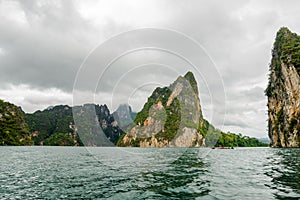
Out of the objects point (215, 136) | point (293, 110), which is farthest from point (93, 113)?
point (293, 110)

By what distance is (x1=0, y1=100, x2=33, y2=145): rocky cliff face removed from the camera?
526 ft

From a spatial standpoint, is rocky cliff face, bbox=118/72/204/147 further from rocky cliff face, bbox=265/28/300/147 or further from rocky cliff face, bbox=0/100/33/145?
rocky cliff face, bbox=0/100/33/145

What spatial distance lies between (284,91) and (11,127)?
169536 mm

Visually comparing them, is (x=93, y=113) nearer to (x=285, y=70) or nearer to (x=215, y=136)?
(x=215, y=136)

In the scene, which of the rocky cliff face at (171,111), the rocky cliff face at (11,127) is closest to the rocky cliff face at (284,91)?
the rocky cliff face at (171,111)

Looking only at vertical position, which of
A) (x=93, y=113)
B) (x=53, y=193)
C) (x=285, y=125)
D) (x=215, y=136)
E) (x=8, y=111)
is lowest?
(x=53, y=193)

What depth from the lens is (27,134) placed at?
180500mm

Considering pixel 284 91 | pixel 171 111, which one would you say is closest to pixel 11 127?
pixel 171 111

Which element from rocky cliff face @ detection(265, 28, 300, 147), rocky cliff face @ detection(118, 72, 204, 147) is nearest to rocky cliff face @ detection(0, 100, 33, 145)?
rocky cliff face @ detection(118, 72, 204, 147)

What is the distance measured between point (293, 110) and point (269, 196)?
101016 mm

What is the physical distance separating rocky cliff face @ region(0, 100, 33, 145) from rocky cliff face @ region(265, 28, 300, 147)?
158m

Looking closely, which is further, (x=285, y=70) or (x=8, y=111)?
(x=8, y=111)

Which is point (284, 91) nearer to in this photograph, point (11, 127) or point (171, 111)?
point (171, 111)

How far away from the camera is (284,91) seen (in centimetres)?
11019
